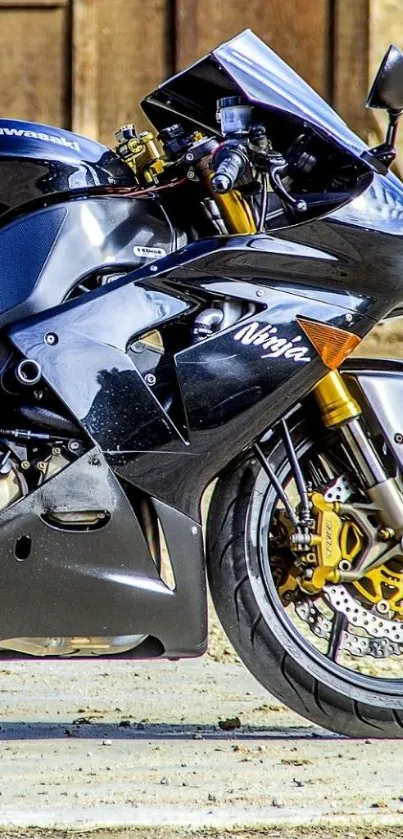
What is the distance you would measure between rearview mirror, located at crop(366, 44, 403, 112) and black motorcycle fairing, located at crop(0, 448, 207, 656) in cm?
106

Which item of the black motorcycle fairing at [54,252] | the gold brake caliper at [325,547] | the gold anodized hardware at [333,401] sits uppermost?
the black motorcycle fairing at [54,252]

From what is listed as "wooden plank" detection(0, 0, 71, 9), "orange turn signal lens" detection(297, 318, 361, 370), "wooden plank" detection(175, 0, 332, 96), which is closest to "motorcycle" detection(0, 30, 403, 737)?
"orange turn signal lens" detection(297, 318, 361, 370)

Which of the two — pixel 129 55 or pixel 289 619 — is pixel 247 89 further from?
pixel 129 55

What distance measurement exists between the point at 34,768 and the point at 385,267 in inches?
57.4

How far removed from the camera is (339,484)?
4.54 m

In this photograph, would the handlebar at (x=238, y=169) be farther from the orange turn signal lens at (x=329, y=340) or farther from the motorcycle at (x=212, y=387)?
the orange turn signal lens at (x=329, y=340)

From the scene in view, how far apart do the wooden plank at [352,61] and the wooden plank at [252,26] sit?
0.38ft

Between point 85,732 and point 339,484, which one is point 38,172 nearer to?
point 339,484

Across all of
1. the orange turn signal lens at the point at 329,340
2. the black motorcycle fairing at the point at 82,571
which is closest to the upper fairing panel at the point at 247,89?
the orange turn signal lens at the point at 329,340

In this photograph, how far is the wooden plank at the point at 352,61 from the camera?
977cm

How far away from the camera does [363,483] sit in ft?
14.8

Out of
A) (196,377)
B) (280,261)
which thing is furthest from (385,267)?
(196,377)

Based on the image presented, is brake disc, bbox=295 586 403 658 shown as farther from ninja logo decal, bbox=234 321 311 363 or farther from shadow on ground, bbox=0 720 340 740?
ninja logo decal, bbox=234 321 311 363

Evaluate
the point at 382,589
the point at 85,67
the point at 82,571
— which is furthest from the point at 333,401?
the point at 85,67
